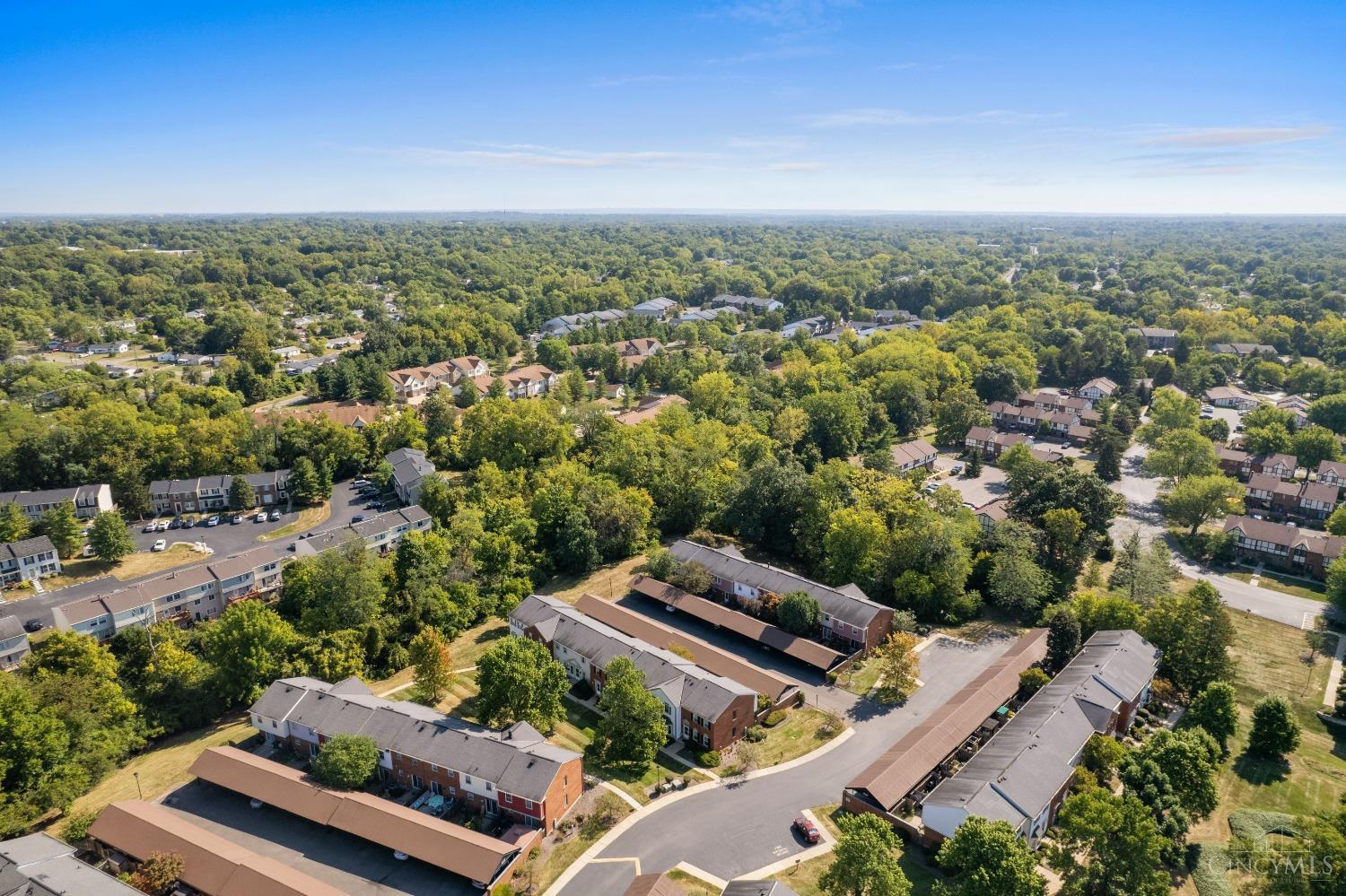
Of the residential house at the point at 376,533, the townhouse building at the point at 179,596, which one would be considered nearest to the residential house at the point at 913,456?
the residential house at the point at 376,533

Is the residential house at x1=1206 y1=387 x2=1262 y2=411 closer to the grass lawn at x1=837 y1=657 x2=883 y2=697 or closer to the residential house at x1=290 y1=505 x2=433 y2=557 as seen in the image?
the grass lawn at x1=837 y1=657 x2=883 y2=697

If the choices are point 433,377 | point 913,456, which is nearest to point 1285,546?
point 913,456

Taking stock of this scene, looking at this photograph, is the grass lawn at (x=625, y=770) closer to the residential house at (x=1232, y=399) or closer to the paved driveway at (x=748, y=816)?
the paved driveway at (x=748, y=816)

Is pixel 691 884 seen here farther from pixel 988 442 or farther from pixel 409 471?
pixel 988 442

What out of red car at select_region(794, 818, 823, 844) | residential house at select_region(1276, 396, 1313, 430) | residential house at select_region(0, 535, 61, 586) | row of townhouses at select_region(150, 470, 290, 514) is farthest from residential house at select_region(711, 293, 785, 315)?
red car at select_region(794, 818, 823, 844)

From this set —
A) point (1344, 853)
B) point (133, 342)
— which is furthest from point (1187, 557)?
point (133, 342)

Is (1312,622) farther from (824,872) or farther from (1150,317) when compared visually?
(1150,317)
